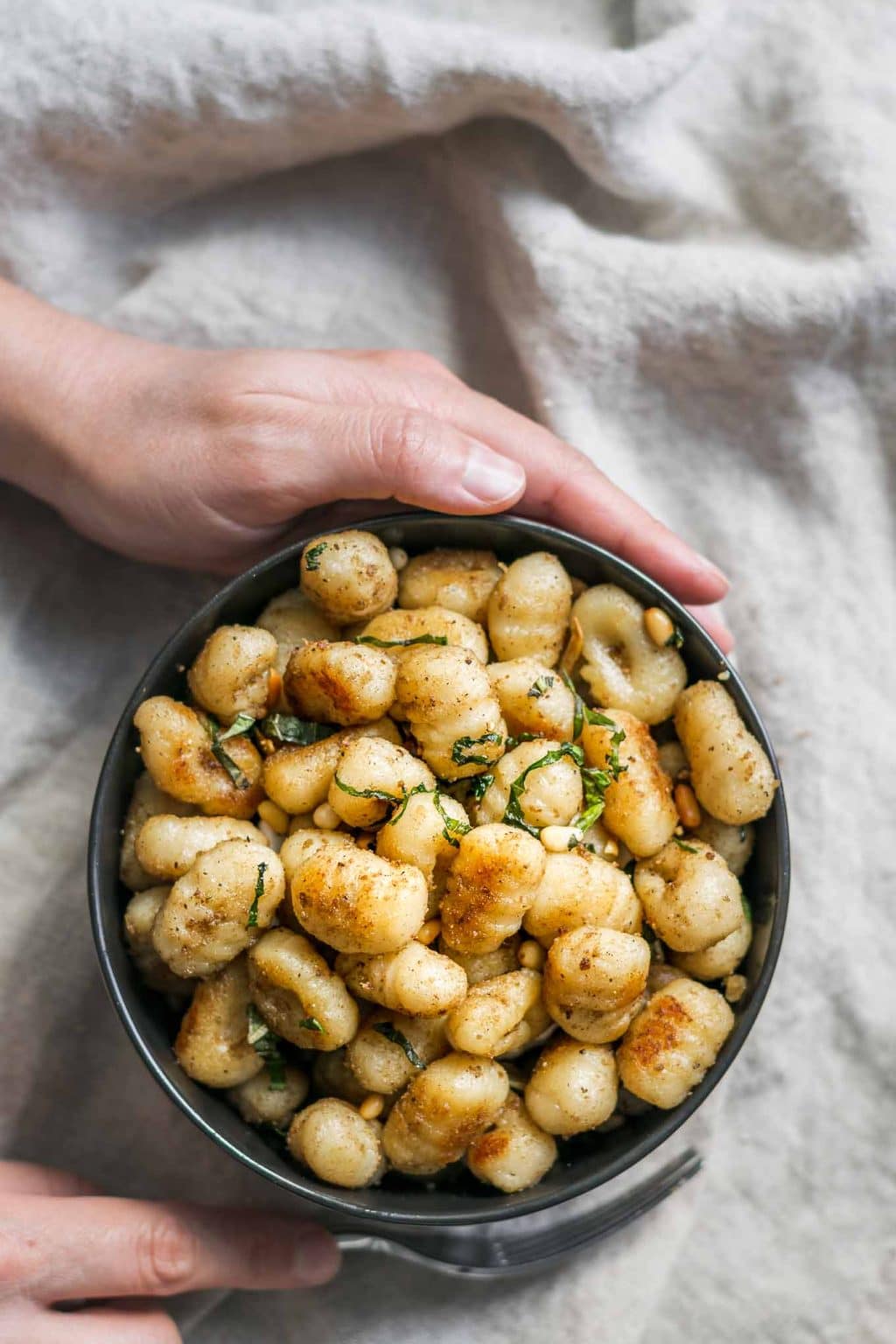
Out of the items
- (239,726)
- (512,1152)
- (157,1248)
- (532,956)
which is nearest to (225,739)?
(239,726)

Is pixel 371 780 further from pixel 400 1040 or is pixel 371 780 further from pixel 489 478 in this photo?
pixel 489 478

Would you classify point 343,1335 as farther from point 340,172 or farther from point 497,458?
point 340,172

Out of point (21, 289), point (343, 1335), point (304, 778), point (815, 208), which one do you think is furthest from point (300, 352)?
point (343, 1335)

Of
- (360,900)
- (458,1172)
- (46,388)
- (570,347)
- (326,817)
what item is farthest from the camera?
(570,347)

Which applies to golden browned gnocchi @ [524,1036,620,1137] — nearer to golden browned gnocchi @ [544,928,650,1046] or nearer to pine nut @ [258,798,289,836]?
golden browned gnocchi @ [544,928,650,1046]

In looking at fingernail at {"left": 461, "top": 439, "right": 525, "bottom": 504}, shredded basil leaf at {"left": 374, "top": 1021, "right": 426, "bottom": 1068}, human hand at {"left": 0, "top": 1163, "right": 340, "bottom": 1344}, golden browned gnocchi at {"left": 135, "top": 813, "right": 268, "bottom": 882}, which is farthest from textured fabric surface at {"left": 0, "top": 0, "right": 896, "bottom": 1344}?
shredded basil leaf at {"left": 374, "top": 1021, "right": 426, "bottom": 1068}

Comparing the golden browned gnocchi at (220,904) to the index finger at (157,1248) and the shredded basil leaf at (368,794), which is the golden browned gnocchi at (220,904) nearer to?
the shredded basil leaf at (368,794)

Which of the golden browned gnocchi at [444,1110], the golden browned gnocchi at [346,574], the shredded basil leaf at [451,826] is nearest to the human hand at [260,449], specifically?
the golden browned gnocchi at [346,574]
